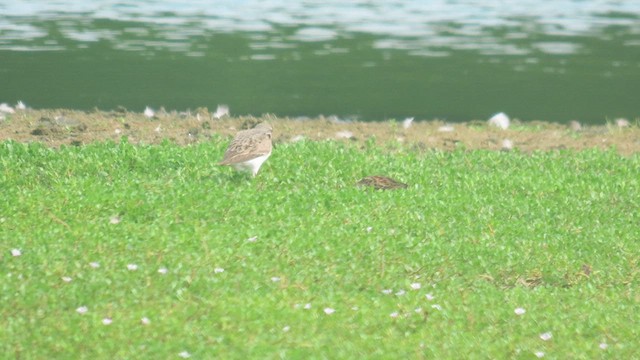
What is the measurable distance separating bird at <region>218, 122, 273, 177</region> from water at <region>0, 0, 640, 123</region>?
814 cm

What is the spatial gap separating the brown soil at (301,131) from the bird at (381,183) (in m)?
3.31

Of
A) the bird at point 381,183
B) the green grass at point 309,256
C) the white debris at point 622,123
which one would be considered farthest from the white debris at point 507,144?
the bird at point 381,183

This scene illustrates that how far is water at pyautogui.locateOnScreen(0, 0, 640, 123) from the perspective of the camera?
24.6 metres

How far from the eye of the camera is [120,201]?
1352 cm

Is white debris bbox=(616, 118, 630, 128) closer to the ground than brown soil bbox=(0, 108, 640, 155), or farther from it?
closer to the ground

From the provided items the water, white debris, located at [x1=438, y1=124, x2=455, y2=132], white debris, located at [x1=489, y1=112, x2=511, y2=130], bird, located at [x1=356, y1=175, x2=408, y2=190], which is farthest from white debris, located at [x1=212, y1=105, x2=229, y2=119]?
bird, located at [x1=356, y1=175, x2=408, y2=190]

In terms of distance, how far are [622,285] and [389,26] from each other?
2422cm

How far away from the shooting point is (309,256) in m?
12.2

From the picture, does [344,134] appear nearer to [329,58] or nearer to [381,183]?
[381,183]

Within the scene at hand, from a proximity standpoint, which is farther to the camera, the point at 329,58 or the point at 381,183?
the point at 329,58

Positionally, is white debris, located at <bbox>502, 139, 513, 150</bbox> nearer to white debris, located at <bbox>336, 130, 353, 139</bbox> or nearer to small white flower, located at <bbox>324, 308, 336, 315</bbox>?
white debris, located at <bbox>336, 130, 353, 139</bbox>

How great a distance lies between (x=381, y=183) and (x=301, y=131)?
520 centimetres

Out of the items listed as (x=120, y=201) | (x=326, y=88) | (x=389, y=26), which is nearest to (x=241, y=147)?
(x=120, y=201)

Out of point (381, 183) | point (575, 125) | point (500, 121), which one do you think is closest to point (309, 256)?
point (381, 183)
